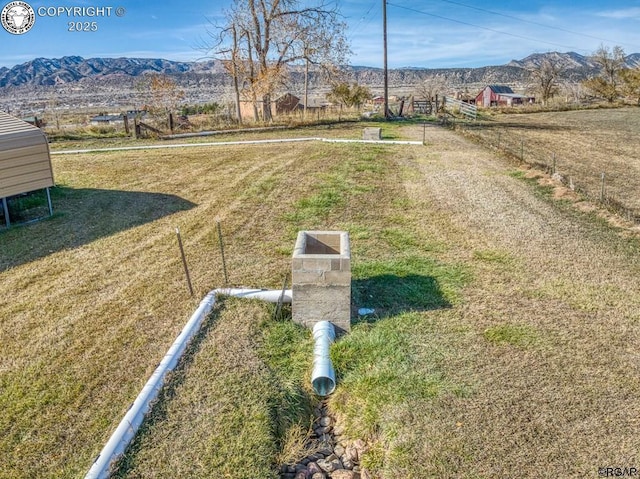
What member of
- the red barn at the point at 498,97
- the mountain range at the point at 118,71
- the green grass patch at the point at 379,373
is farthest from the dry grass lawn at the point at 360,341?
the mountain range at the point at 118,71

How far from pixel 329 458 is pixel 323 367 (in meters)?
→ 0.76

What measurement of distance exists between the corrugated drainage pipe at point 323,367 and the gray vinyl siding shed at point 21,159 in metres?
6.11

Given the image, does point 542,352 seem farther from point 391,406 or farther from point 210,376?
point 210,376

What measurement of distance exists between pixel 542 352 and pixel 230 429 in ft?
8.58

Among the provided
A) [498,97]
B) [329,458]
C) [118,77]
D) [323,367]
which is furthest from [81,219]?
[118,77]

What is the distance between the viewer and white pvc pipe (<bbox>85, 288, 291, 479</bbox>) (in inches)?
111

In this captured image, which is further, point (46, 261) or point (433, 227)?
point (433, 227)

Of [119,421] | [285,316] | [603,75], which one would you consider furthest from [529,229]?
[603,75]

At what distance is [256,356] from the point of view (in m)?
4.02

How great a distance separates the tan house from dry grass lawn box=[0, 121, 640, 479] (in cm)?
75

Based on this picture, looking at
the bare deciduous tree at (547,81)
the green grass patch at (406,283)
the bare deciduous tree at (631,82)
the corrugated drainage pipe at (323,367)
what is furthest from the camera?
the bare deciduous tree at (547,81)

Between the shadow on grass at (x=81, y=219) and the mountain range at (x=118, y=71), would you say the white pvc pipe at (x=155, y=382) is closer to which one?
the shadow on grass at (x=81, y=219)

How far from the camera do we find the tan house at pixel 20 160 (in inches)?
294

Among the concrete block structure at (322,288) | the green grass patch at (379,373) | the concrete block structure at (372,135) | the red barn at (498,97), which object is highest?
the red barn at (498,97)
